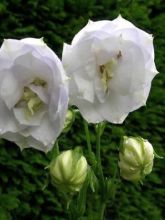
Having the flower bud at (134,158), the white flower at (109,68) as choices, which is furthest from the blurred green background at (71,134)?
the white flower at (109,68)

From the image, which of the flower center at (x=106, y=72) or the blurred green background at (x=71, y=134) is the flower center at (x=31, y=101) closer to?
the flower center at (x=106, y=72)

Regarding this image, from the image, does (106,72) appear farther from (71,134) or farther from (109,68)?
(71,134)

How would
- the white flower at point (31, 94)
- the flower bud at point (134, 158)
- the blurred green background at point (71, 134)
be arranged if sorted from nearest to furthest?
the white flower at point (31, 94) < the flower bud at point (134, 158) < the blurred green background at point (71, 134)

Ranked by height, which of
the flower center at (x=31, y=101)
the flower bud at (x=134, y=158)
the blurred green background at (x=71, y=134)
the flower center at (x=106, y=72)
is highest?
the flower center at (x=106, y=72)

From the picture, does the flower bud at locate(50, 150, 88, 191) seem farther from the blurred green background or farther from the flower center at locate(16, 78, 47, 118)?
the blurred green background

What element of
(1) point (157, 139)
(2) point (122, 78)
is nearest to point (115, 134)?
(1) point (157, 139)

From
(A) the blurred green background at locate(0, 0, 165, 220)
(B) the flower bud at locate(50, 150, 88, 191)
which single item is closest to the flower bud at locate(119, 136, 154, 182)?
(B) the flower bud at locate(50, 150, 88, 191)

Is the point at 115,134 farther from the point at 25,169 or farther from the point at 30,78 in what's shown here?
the point at 30,78

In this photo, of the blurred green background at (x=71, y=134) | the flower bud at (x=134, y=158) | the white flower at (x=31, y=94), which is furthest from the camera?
the blurred green background at (x=71, y=134)
